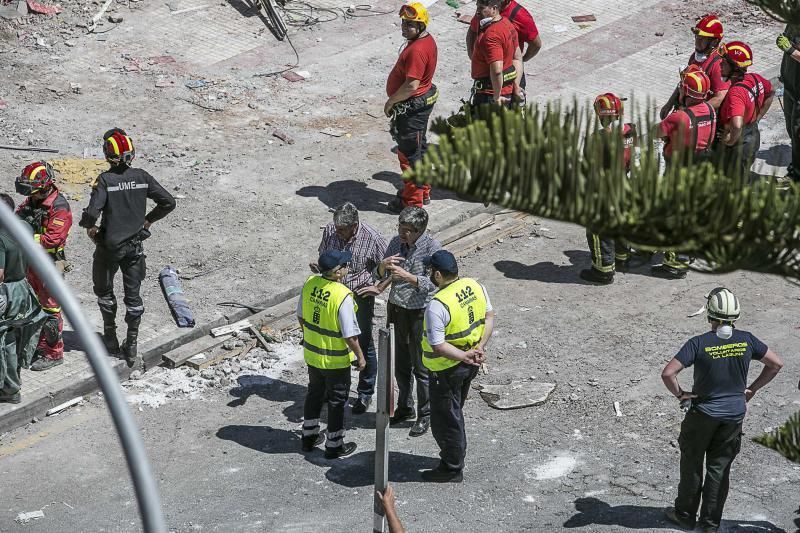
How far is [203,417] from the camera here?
10648mm

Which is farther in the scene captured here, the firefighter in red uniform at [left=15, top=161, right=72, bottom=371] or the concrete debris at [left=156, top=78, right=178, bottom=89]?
the concrete debris at [left=156, top=78, right=178, bottom=89]

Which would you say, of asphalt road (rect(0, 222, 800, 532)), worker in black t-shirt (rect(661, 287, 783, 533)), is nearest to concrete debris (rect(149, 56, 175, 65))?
asphalt road (rect(0, 222, 800, 532))

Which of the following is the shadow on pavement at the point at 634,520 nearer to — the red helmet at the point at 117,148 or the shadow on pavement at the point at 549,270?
the shadow on pavement at the point at 549,270

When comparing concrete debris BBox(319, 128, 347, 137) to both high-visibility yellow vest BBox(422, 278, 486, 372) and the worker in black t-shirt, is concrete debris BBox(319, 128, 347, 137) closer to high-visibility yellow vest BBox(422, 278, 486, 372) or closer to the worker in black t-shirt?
high-visibility yellow vest BBox(422, 278, 486, 372)

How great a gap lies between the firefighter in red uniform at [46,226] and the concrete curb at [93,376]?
377 mm

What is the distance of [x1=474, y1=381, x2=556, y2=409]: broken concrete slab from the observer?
10.7 m

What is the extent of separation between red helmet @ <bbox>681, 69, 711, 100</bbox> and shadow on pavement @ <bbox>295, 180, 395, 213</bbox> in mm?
3640

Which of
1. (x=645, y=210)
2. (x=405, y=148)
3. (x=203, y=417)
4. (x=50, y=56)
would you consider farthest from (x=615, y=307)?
(x=50, y=56)

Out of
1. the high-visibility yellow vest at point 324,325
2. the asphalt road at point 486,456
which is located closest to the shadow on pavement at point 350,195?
the asphalt road at point 486,456

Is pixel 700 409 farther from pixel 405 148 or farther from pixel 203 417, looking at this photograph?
pixel 405 148

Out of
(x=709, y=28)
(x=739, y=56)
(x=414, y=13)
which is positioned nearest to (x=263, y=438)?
(x=414, y=13)

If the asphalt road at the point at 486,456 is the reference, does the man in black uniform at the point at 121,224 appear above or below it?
above

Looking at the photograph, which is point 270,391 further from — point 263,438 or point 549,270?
point 549,270

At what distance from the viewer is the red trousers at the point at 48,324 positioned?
36.2 feet
